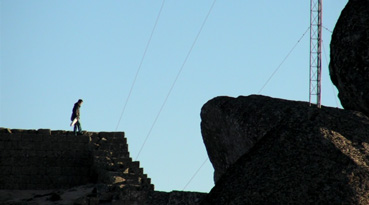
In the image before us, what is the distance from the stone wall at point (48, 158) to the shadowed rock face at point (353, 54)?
54.2 feet

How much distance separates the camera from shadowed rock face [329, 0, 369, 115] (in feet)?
28.8

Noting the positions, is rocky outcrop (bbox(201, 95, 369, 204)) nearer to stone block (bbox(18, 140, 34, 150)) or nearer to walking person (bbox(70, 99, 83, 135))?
stone block (bbox(18, 140, 34, 150))

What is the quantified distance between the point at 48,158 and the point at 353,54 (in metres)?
18.1

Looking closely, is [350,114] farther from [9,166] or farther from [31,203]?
[9,166]

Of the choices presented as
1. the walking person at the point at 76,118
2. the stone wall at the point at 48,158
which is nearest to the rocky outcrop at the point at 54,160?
the stone wall at the point at 48,158

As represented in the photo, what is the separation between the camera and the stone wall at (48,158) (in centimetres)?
2553

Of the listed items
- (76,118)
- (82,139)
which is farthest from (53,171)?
(76,118)

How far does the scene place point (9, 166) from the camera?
25656mm

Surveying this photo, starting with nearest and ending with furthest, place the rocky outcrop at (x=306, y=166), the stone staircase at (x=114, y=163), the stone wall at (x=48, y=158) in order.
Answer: the rocky outcrop at (x=306, y=166) < the stone staircase at (x=114, y=163) < the stone wall at (x=48, y=158)

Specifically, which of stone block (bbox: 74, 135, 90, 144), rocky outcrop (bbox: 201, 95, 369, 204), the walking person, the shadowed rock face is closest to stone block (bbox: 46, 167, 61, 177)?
stone block (bbox: 74, 135, 90, 144)

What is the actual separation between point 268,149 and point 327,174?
592 millimetres

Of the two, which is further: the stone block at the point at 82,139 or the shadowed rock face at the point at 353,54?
the stone block at the point at 82,139

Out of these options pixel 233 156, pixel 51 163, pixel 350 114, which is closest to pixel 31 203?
pixel 51 163

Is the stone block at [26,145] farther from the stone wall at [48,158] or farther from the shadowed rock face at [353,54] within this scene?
the shadowed rock face at [353,54]
